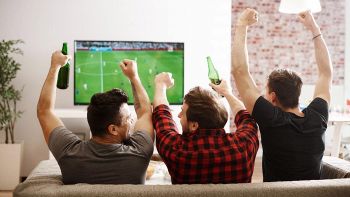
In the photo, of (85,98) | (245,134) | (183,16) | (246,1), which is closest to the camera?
(245,134)

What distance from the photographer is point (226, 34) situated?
5.41 m

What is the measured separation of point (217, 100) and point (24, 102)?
12.8 feet

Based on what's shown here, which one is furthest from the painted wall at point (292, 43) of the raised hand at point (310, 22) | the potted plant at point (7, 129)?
the raised hand at point (310, 22)

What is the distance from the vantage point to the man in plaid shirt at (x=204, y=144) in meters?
1.49

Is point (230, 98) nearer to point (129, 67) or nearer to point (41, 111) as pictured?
point (129, 67)

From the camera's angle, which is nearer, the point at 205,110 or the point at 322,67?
the point at 205,110

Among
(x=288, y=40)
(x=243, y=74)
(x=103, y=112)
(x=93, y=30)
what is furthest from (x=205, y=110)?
(x=288, y=40)

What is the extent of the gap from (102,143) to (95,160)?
0.29 feet

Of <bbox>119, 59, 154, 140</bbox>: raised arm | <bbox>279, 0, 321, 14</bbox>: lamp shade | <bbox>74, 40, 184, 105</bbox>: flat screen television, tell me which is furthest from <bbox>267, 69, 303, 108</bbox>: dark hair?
<bbox>74, 40, 184, 105</bbox>: flat screen television

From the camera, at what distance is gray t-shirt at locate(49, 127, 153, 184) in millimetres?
1478

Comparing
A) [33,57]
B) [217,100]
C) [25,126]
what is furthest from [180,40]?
[217,100]

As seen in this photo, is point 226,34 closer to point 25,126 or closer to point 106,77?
point 106,77

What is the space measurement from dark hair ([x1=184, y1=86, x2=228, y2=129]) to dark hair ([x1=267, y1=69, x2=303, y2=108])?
285 mm

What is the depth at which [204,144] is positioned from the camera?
4.96 feet
